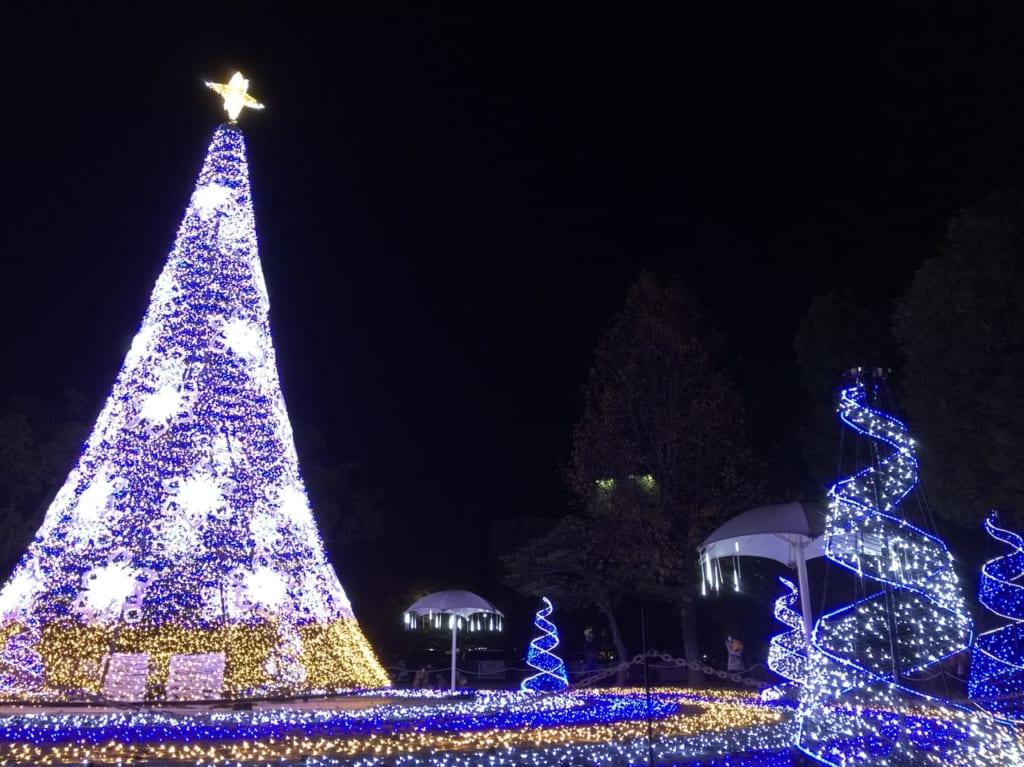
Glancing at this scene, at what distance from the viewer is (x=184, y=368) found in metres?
11.0

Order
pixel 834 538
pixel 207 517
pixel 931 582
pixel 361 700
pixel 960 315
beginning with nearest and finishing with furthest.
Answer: pixel 931 582
pixel 834 538
pixel 207 517
pixel 361 700
pixel 960 315

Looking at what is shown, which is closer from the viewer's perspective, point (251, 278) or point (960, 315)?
point (251, 278)

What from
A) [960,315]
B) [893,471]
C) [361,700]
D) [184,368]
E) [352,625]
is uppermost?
[960,315]

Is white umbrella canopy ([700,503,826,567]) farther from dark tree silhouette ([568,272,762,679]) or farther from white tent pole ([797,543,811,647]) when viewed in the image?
dark tree silhouette ([568,272,762,679])

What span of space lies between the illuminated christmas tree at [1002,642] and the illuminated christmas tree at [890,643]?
8.37 feet

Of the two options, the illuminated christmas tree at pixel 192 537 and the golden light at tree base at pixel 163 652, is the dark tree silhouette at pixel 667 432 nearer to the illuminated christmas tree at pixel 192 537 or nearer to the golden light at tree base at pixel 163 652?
the illuminated christmas tree at pixel 192 537

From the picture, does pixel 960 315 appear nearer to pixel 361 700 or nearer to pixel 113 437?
pixel 361 700

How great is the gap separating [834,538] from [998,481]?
4600mm

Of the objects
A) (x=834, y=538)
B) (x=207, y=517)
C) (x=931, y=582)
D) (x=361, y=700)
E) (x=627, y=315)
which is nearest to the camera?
(x=931, y=582)

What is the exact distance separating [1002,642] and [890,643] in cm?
599

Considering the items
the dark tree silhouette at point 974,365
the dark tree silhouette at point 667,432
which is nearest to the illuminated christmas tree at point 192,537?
the dark tree silhouette at point 667,432

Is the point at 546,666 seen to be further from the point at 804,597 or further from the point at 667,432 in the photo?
the point at 804,597

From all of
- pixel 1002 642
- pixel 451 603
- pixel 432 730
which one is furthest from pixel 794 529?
pixel 451 603

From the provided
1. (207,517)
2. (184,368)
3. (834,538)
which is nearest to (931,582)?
(834,538)
